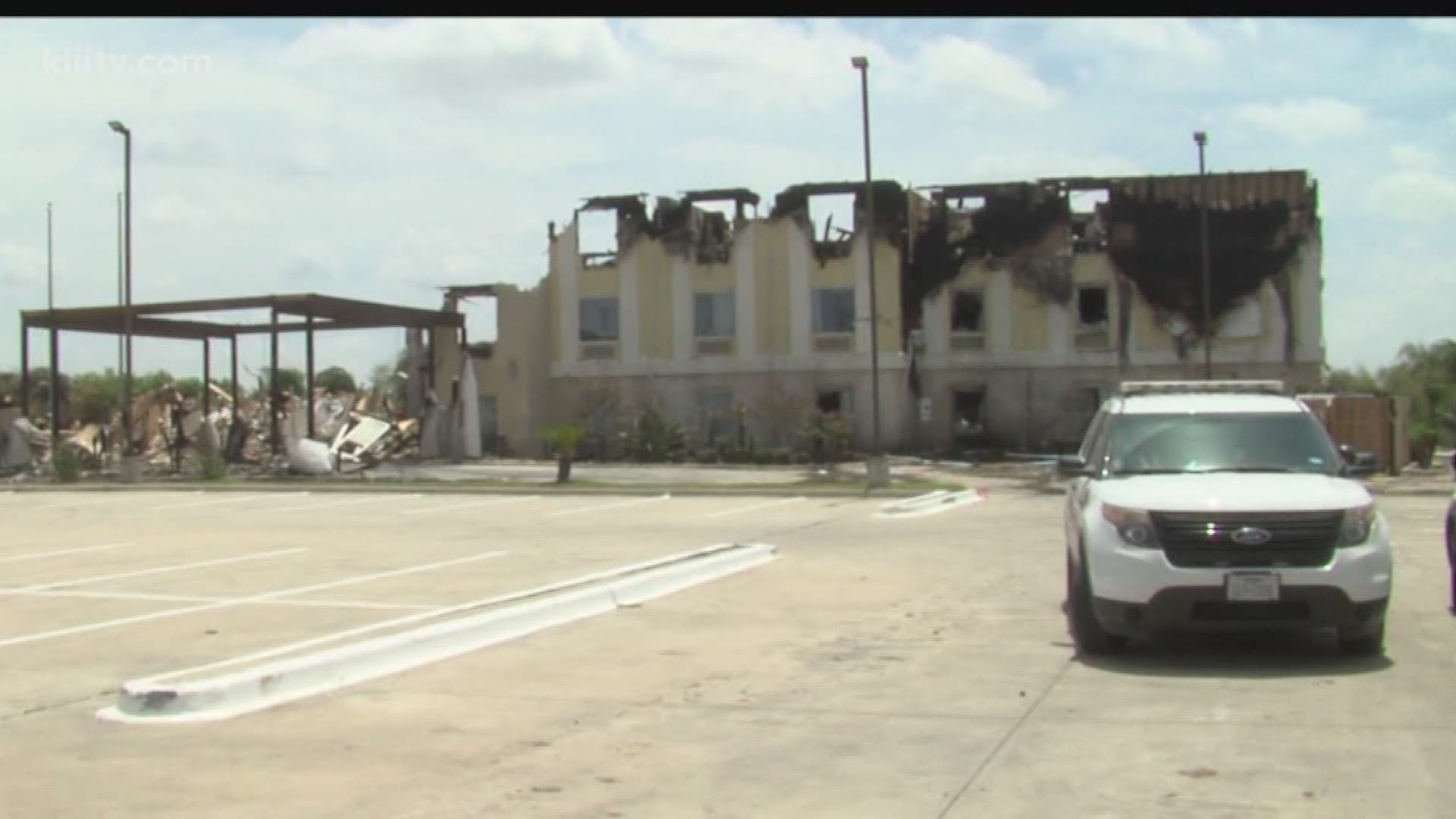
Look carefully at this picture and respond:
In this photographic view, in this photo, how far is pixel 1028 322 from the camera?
49.7 m

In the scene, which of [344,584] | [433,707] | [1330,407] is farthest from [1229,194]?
[433,707]

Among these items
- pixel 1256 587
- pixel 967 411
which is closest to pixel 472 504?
pixel 1256 587

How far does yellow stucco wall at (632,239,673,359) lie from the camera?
173 ft

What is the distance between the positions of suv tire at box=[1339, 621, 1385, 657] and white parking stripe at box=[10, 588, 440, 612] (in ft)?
24.8

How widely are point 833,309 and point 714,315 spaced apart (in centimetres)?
425

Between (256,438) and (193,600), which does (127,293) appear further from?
(193,600)

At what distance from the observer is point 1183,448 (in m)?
11.3

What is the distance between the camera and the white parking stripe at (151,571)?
51.7 ft

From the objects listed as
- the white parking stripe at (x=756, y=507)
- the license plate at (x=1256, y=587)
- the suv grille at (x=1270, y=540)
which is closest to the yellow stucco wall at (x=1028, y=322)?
the white parking stripe at (x=756, y=507)

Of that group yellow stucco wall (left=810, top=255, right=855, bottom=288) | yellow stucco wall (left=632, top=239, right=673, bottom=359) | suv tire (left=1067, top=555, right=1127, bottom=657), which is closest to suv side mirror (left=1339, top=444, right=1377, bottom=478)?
suv tire (left=1067, top=555, right=1127, bottom=657)

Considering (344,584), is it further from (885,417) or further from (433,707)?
(885,417)

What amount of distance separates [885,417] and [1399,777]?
140 feet

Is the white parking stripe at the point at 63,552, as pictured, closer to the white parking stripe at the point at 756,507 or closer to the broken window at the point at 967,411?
the white parking stripe at the point at 756,507

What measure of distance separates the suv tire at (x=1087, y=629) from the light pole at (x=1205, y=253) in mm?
31212
